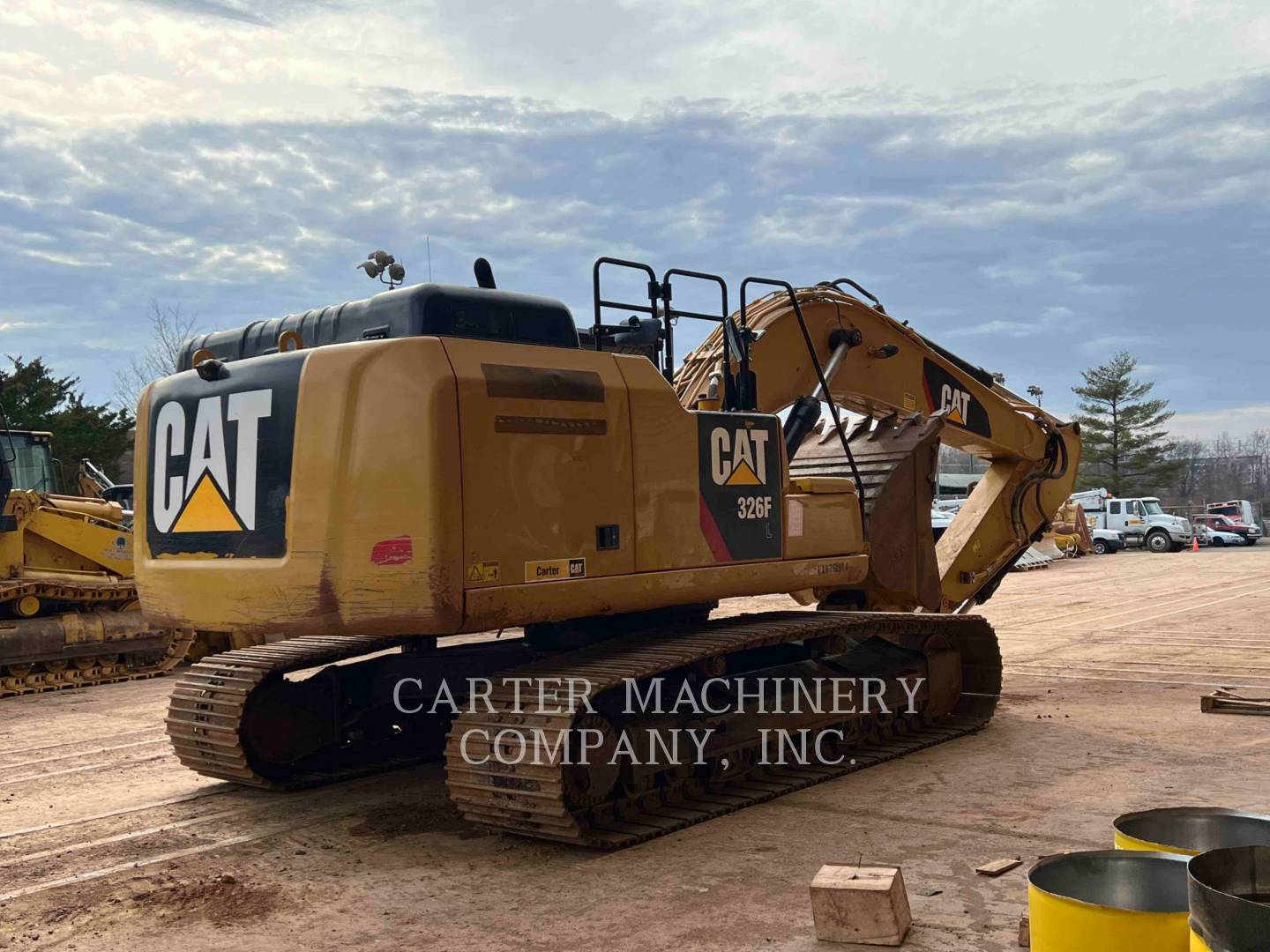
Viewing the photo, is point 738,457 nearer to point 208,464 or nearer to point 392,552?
point 392,552

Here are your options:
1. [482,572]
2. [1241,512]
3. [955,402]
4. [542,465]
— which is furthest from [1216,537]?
[482,572]

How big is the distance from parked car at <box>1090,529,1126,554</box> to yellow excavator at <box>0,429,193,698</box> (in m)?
33.0

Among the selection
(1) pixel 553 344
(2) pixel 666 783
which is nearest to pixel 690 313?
(1) pixel 553 344

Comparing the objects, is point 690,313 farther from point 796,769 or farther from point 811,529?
point 796,769

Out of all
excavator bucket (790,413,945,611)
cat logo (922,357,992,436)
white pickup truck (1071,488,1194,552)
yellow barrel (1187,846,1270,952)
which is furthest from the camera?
white pickup truck (1071,488,1194,552)

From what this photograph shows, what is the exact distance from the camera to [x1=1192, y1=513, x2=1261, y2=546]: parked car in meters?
44.4

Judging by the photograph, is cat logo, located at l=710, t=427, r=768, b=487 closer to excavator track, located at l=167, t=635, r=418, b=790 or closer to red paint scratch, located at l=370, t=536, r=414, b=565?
red paint scratch, located at l=370, t=536, r=414, b=565

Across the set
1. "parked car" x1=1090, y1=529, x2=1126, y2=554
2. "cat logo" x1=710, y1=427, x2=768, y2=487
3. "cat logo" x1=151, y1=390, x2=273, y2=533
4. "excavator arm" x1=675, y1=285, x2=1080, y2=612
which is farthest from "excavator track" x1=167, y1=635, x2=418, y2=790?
"parked car" x1=1090, y1=529, x2=1126, y2=554

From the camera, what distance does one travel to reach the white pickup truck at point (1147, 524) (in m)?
40.4

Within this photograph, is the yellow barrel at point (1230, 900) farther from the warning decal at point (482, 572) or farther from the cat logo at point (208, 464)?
the cat logo at point (208, 464)

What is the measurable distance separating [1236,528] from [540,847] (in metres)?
44.2

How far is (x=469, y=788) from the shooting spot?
234 inches

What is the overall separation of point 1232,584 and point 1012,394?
1468cm

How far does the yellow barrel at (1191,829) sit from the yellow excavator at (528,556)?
2.48 meters
